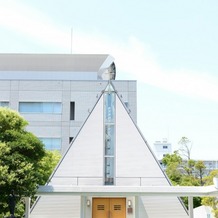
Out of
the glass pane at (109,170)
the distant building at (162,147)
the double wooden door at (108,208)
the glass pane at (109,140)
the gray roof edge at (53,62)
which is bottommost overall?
the double wooden door at (108,208)

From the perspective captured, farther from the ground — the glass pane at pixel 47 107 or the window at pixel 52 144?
the glass pane at pixel 47 107

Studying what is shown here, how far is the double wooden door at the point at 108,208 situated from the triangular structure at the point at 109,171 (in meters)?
0.08

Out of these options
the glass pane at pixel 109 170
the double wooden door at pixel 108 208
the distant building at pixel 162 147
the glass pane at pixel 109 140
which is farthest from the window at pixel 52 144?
the distant building at pixel 162 147

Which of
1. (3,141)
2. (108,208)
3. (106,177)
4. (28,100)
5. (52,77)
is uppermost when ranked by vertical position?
(52,77)

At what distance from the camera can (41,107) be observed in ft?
119

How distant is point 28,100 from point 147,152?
71.8 feet

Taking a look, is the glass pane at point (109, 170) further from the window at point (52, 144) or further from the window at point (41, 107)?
the window at point (41, 107)

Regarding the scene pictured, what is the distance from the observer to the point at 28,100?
36219 millimetres

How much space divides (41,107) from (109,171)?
69.7 feet

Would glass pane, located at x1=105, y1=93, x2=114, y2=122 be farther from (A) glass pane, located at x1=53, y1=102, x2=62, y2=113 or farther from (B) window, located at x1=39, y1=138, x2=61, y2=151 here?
(A) glass pane, located at x1=53, y1=102, x2=62, y2=113

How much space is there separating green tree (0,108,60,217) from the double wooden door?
121 inches

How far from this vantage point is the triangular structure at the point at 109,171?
15727 millimetres

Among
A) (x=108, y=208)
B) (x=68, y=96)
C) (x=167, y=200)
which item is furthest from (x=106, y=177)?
(x=68, y=96)

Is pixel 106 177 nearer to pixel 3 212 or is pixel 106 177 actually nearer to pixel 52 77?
pixel 3 212
